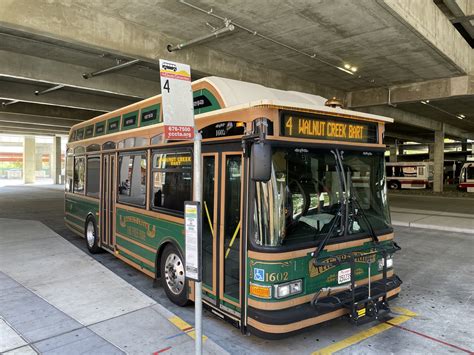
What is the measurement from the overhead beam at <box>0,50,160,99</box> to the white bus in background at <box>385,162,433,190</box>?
30.0 m

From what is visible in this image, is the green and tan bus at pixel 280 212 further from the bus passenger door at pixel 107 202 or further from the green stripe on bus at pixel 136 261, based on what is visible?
the bus passenger door at pixel 107 202

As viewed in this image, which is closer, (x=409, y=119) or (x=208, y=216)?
(x=208, y=216)

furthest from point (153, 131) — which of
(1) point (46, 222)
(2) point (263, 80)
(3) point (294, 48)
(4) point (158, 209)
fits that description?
(1) point (46, 222)

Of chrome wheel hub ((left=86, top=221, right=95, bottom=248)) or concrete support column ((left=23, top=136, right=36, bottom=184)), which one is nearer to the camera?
chrome wheel hub ((left=86, top=221, right=95, bottom=248))

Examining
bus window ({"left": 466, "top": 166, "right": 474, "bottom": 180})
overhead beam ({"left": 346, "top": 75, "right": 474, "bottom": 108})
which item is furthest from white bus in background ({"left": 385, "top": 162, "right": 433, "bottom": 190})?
overhead beam ({"left": 346, "top": 75, "right": 474, "bottom": 108})

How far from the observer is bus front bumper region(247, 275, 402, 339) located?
12.2ft

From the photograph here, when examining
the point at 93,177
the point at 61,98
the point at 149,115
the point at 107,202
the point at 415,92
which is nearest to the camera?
the point at 149,115

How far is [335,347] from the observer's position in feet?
13.5

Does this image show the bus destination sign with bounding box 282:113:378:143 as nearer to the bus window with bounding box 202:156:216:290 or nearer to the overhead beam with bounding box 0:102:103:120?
the bus window with bounding box 202:156:216:290

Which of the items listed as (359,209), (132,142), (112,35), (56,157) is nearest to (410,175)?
(112,35)

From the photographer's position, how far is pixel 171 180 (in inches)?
216

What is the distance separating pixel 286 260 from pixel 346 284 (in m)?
0.96

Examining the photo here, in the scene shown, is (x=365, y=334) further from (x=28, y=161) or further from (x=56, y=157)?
(x=28, y=161)

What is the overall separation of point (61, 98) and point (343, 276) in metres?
16.4
